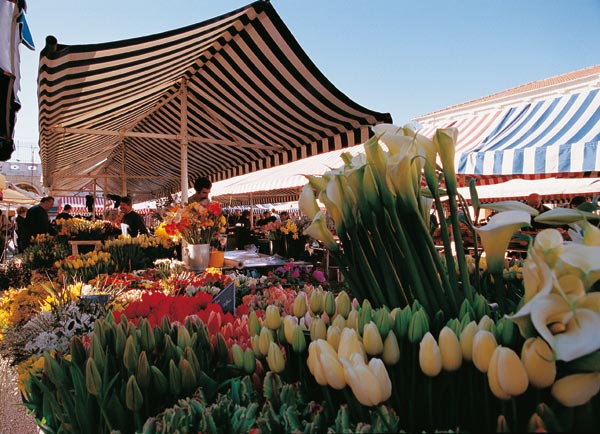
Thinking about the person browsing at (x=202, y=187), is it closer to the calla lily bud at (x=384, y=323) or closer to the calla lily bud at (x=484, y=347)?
the calla lily bud at (x=384, y=323)

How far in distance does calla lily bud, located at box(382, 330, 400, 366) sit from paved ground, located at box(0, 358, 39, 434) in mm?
1792

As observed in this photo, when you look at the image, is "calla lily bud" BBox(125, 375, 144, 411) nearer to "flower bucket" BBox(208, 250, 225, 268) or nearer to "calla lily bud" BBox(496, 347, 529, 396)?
"calla lily bud" BBox(496, 347, 529, 396)

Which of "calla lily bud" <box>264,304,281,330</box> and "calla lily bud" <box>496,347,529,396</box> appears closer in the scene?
"calla lily bud" <box>496,347,529,396</box>

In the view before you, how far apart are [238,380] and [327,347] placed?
0.25 meters

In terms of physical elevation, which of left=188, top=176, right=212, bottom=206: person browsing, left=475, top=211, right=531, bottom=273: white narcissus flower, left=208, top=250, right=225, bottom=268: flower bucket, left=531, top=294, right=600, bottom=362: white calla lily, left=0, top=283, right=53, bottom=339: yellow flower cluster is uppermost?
left=188, top=176, right=212, bottom=206: person browsing

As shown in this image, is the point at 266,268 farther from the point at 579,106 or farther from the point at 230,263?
the point at 579,106

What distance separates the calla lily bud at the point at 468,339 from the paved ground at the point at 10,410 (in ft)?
6.26

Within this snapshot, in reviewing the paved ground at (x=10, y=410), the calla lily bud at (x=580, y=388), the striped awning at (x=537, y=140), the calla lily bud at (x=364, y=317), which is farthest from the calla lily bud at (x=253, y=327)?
the striped awning at (x=537, y=140)

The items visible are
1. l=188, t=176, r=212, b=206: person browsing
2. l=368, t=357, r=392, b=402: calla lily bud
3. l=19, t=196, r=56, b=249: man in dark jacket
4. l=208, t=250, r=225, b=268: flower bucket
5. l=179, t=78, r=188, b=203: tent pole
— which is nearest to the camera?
l=368, t=357, r=392, b=402: calla lily bud

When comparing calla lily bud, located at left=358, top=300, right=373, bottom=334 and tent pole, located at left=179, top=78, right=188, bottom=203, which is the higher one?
tent pole, located at left=179, top=78, right=188, bottom=203

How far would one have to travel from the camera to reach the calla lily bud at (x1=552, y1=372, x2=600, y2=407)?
492 millimetres

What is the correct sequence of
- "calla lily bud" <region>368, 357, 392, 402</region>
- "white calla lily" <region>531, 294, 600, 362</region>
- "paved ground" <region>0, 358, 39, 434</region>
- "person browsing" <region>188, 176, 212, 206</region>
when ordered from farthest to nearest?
"person browsing" <region>188, 176, 212, 206</region> → "paved ground" <region>0, 358, 39, 434</region> → "calla lily bud" <region>368, 357, 392, 402</region> → "white calla lily" <region>531, 294, 600, 362</region>

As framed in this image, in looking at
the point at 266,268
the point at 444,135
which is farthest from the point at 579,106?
the point at 444,135

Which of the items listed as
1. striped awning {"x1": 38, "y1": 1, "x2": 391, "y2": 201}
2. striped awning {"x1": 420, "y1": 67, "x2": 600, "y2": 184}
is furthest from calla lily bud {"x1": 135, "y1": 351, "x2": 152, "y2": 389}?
striped awning {"x1": 420, "y1": 67, "x2": 600, "y2": 184}
